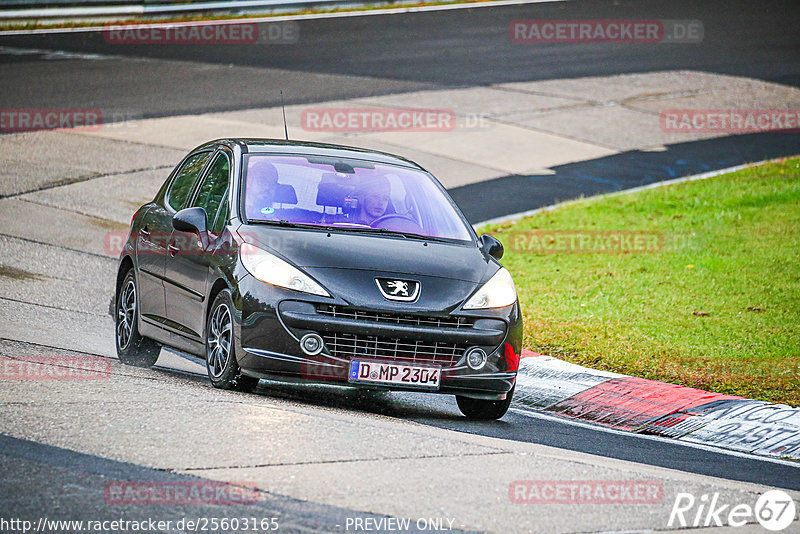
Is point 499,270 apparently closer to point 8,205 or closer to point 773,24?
point 8,205

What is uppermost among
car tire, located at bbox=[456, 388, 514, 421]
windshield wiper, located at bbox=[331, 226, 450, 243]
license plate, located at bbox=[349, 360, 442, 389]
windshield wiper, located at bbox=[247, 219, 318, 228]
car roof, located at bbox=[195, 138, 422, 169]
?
car roof, located at bbox=[195, 138, 422, 169]

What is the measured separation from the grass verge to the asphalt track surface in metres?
1.28

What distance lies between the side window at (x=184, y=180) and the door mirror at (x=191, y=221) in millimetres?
871

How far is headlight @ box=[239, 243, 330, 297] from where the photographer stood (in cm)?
753

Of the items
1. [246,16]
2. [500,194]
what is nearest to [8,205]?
[500,194]

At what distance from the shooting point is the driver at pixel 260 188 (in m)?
8.30

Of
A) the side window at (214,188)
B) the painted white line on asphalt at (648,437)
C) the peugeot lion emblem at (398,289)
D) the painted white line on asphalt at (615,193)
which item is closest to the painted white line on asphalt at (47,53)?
the painted white line on asphalt at (615,193)

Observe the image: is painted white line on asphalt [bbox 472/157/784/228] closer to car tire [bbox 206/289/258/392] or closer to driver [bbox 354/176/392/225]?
driver [bbox 354/176/392/225]

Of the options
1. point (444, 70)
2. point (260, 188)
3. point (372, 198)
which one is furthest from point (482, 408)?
point (444, 70)

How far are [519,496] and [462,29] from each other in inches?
1001

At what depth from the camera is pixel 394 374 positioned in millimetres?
7551

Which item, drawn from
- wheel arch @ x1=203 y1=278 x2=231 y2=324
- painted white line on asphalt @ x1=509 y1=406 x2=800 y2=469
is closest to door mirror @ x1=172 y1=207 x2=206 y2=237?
wheel arch @ x1=203 y1=278 x2=231 y2=324

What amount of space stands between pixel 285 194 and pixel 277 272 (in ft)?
3.39

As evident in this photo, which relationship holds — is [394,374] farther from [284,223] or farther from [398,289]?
[284,223]
